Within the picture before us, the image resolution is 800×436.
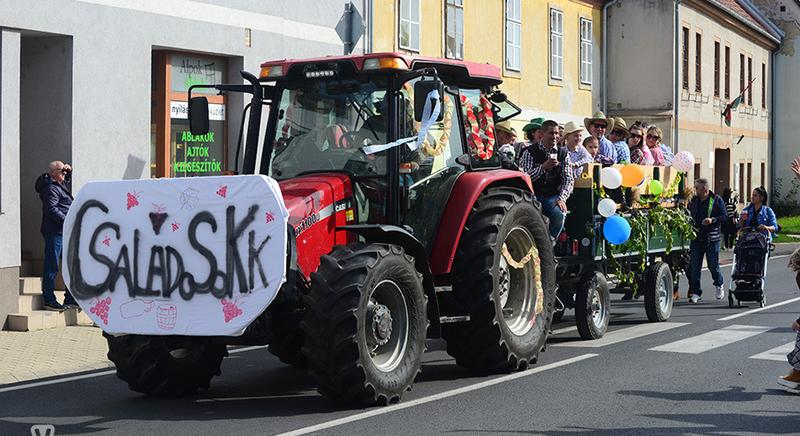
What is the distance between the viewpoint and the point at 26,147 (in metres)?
15.7

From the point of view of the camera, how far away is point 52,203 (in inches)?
572

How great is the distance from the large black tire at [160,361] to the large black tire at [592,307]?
15.3 ft

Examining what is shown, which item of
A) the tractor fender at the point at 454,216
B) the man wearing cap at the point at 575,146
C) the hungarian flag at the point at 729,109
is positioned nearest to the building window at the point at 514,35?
the man wearing cap at the point at 575,146

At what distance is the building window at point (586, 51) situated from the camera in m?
31.9

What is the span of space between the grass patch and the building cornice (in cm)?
697

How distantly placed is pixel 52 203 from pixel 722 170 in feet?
107

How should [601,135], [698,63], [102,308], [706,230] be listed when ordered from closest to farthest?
[102,308] < [601,135] < [706,230] < [698,63]

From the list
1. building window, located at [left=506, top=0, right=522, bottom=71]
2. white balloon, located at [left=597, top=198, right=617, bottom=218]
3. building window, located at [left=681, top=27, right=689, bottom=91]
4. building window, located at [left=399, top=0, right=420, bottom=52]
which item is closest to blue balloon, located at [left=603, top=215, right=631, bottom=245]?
white balloon, located at [left=597, top=198, right=617, bottom=218]

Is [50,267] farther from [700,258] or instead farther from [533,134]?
[700,258]

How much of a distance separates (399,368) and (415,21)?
14.7 m

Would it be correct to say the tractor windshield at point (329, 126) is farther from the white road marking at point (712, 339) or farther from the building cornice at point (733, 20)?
the building cornice at point (733, 20)

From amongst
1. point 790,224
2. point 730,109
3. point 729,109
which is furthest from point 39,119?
point 790,224

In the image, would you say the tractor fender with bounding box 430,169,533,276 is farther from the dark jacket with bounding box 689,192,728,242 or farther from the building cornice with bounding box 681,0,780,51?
the building cornice with bounding box 681,0,780,51

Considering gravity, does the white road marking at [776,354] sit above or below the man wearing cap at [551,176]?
below
